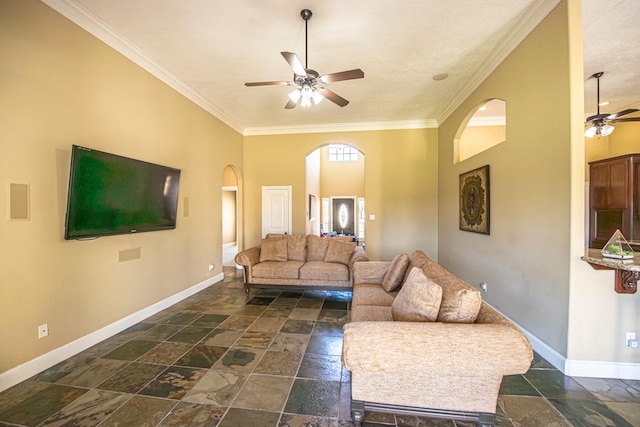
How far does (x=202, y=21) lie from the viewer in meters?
2.63

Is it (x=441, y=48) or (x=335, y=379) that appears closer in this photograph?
(x=335, y=379)

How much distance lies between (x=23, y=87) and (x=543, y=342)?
5086mm

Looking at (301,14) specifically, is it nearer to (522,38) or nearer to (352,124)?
(522,38)

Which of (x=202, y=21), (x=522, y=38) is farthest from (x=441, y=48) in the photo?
(x=202, y=21)

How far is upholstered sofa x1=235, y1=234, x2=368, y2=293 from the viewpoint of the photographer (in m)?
4.20

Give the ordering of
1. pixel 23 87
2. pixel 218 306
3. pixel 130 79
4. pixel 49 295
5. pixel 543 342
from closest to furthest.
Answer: pixel 23 87 → pixel 49 295 → pixel 543 342 → pixel 130 79 → pixel 218 306

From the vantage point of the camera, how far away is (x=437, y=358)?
58.0 inches

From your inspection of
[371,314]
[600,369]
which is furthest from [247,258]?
[600,369]

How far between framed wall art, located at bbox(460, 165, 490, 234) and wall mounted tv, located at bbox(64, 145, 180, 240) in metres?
4.30

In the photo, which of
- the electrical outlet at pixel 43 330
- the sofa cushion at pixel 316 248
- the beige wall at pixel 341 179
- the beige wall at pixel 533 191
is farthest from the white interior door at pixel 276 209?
the beige wall at pixel 341 179

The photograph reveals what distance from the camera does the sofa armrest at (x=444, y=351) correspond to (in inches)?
57.0

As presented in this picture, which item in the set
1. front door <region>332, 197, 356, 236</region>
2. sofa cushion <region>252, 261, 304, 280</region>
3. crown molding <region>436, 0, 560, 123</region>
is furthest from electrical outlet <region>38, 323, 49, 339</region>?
front door <region>332, 197, 356, 236</region>

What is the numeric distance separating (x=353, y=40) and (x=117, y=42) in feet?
8.69

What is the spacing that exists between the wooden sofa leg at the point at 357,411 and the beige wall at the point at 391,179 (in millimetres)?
4289
